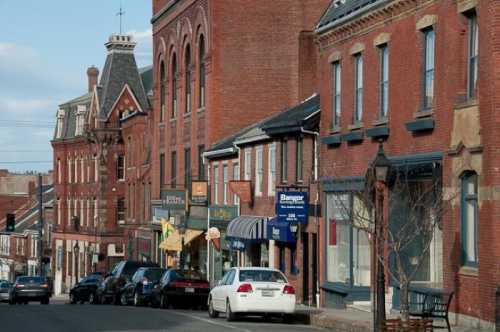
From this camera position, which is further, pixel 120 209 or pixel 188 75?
pixel 120 209

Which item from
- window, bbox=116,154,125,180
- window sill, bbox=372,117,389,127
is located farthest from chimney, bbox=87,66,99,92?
window sill, bbox=372,117,389,127

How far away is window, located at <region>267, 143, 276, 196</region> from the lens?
44.8m

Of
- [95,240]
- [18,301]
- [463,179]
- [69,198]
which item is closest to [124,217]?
[95,240]

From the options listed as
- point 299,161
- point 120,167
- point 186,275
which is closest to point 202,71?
point 299,161

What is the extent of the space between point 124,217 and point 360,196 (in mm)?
51980

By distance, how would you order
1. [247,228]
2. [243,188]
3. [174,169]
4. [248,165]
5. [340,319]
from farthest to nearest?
[174,169] → [248,165] → [243,188] → [247,228] → [340,319]

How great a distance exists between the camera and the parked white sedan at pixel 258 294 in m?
31.5

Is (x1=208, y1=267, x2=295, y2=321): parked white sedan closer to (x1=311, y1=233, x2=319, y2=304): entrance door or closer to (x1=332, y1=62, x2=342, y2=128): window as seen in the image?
(x1=332, y1=62, x2=342, y2=128): window

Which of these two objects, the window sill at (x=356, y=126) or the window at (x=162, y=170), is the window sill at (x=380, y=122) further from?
the window at (x=162, y=170)

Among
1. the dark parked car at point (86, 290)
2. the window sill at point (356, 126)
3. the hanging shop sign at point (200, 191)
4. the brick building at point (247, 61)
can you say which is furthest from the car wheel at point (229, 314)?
the dark parked car at point (86, 290)

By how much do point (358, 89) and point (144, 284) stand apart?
1355 cm

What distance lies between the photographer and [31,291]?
57531 millimetres

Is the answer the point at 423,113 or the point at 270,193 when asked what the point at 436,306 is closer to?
the point at 423,113

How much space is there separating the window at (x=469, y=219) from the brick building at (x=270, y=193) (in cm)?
1198
